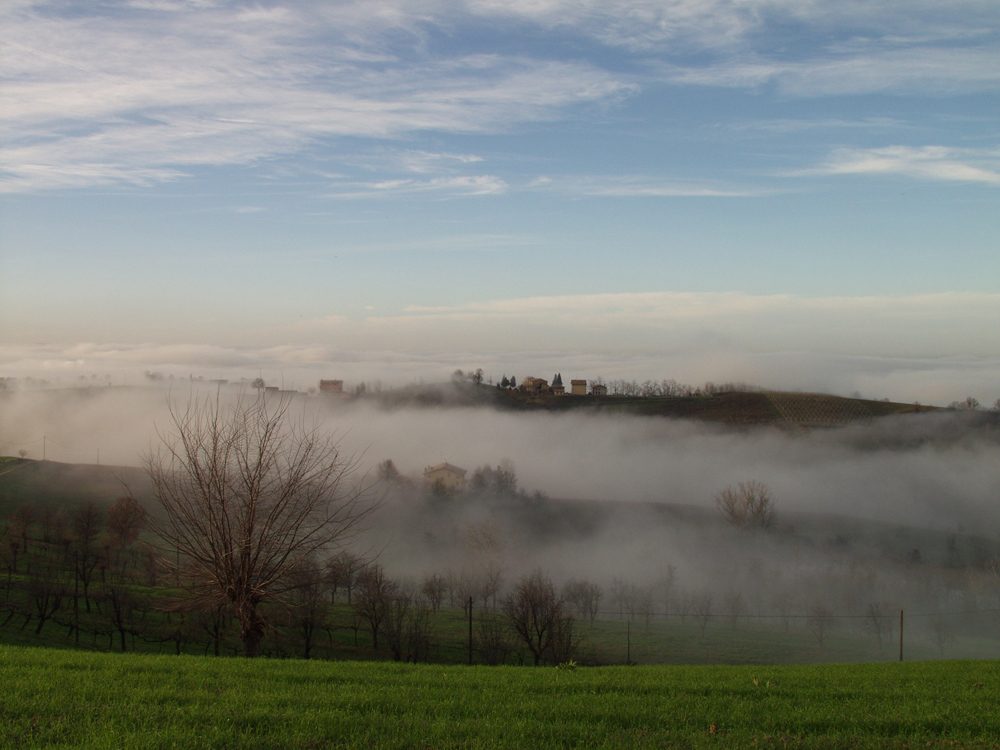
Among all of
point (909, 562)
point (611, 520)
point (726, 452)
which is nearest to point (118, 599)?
point (611, 520)

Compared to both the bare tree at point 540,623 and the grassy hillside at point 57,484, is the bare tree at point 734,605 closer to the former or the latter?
the bare tree at point 540,623

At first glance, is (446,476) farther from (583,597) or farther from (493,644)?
(493,644)

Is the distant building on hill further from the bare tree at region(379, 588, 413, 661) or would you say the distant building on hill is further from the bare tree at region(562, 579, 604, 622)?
the bare tree at region(379, 588, 413, 661)

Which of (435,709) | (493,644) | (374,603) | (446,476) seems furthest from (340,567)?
(446,476)

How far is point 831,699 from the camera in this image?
35.5ft

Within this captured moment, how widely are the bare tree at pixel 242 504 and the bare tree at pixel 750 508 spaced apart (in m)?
121

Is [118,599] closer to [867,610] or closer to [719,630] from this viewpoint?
[719,630]

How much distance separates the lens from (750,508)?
422 feet

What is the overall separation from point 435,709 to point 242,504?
1210 cm

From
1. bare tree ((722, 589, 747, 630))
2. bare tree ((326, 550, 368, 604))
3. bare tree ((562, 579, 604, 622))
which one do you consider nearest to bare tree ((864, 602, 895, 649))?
bare tree ((722, 589, 747, 630))

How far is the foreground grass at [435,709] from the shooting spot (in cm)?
768

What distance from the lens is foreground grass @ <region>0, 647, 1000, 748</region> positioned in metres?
7.68

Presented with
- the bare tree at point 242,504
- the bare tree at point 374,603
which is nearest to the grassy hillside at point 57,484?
the bare tree at point 374,603

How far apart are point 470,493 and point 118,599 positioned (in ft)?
334
